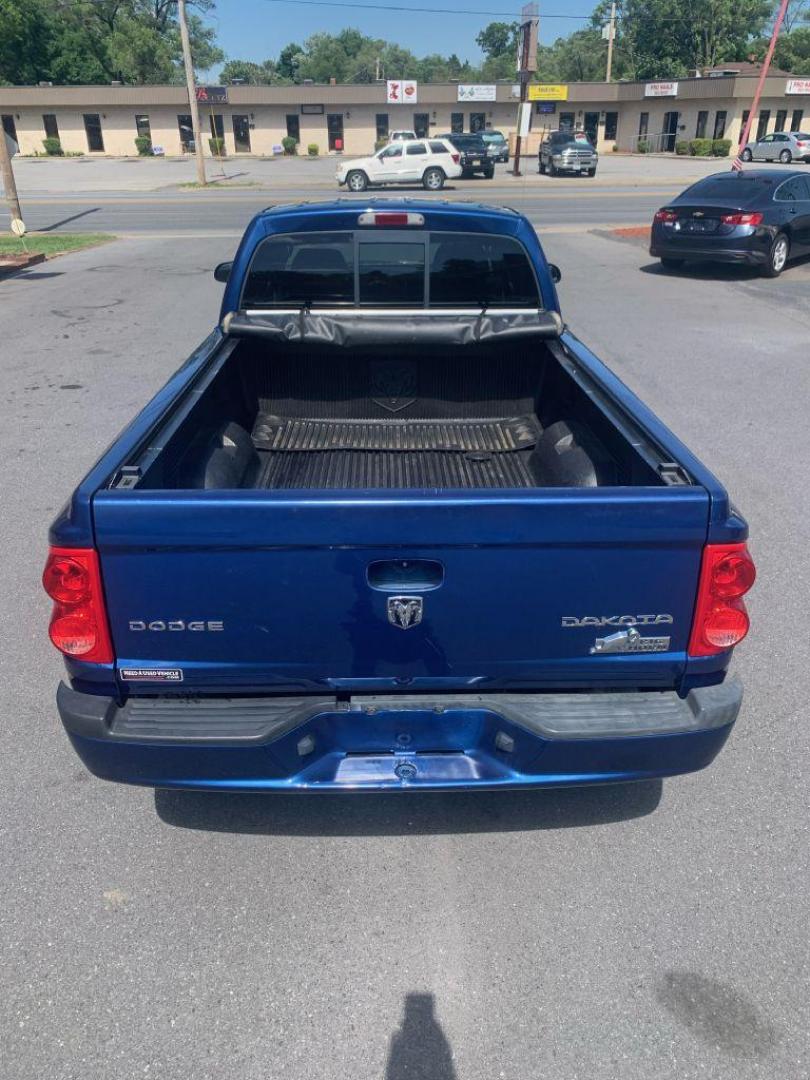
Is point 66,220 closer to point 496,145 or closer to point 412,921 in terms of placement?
point 412,921

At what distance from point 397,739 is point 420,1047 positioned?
0.83m

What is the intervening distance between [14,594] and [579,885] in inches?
135

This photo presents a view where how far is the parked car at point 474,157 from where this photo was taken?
36750mm

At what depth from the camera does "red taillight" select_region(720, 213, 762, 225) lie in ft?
43.8

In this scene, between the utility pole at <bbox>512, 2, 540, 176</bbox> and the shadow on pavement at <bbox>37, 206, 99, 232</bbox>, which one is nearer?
the shadow on pavement at <bbox>37, 206, 99, 232</bbox>

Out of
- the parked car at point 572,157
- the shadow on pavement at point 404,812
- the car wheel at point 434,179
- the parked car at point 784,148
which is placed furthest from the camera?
the parked car at point 784,148

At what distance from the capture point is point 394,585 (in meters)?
2.34

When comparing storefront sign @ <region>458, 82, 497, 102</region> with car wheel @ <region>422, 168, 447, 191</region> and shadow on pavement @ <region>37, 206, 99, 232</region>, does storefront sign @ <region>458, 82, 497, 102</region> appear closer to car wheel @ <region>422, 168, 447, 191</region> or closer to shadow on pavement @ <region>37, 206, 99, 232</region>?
car wheel @ <region>422, 168, 447, 191</region>

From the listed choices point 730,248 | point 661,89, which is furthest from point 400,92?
point 730,248

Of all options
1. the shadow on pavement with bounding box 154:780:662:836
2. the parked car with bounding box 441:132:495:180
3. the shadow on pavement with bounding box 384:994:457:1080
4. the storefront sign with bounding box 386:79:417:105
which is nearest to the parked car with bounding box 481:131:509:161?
the parked car with bounding box 441:132:495:180

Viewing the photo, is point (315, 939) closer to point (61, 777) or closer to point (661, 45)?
point (61, 777)

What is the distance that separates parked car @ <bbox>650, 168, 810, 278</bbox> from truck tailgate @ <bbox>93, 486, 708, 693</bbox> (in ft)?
42.5

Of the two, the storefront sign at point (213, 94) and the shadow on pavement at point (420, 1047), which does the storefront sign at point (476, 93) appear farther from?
the shadow on pavement at point (420, 1047)

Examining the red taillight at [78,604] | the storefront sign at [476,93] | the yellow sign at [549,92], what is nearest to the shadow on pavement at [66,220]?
the red taillight at [78,604]
